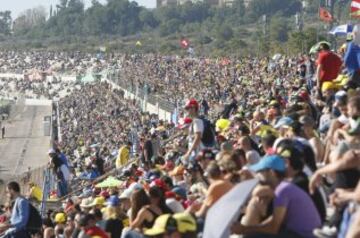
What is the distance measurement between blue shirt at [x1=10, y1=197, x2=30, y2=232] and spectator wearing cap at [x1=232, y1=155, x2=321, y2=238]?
4.91 metres

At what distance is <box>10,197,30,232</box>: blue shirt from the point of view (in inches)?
447

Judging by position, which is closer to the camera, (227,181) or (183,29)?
(227,181)

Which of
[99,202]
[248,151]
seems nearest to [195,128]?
[99,202]

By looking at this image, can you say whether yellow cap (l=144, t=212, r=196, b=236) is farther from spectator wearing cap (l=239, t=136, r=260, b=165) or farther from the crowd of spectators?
spectator wearing cap (l=239, t=136, r=260, b=165)

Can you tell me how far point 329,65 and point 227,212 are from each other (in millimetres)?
8524

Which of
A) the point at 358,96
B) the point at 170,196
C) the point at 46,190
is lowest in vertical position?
the point at 46,190

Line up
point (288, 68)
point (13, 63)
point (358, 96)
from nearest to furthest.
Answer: point (358, 96) → point (288, 68) → point (13, 63)

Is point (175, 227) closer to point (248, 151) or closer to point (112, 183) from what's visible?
point (248, 151)

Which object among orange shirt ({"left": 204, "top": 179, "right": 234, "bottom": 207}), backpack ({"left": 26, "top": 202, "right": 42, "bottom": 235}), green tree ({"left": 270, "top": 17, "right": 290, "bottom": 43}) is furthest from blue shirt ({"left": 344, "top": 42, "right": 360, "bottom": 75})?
green tree ({"left": 270, "top": 17, "right": 290, "bottom": 43})

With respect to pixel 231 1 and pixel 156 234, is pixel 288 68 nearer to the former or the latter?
pixel 156 234

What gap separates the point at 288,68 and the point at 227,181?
27.0 metres

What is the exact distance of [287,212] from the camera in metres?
6.98

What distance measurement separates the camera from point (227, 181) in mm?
8266

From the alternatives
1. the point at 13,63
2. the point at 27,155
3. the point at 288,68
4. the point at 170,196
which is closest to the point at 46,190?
the point at 170,196
